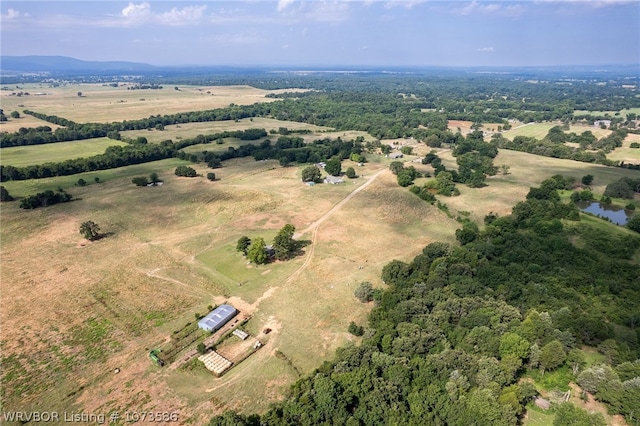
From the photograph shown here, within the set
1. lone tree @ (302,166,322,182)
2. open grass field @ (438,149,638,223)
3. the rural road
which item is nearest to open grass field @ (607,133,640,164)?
open grass field @ (438,149,638,223)

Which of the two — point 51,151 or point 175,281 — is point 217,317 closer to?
point 175,281

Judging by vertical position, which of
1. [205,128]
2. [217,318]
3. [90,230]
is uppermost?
[205,128]

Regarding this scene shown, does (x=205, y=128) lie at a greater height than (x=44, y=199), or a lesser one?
greater

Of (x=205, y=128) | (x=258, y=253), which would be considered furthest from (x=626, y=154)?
(x=205, y=128)

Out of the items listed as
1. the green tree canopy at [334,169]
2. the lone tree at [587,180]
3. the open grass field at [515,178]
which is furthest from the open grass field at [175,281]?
the lone tree at [587,180]

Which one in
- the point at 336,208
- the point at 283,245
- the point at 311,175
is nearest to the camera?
the point at 283,245

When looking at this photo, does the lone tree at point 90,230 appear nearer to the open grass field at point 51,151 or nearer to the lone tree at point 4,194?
the lone tree at point 4,194

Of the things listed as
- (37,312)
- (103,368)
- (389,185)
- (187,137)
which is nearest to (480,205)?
(389,185)
